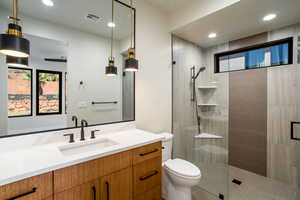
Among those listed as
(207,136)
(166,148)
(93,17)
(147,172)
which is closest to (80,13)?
(93,17)

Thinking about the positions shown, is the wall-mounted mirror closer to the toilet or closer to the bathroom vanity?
the bathroom vanity

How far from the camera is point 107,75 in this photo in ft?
5.88

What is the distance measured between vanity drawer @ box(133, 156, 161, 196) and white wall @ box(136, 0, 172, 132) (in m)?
0.67

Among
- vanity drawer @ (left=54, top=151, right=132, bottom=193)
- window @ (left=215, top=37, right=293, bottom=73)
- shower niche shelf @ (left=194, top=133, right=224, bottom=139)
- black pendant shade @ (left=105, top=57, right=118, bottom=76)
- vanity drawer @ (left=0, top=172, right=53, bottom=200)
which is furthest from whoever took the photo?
shower niche shelf @ (left=194, top=133, right=224, bottom=139)

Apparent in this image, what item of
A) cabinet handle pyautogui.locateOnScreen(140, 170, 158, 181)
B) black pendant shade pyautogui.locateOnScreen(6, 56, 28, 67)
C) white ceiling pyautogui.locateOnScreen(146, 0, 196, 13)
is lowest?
cabinet handle pyautogui.locateOnScreen(140, 170, 158, 181)

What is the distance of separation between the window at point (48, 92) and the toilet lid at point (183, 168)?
4.69ft

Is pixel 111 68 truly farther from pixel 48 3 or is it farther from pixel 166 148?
pixel 166 148

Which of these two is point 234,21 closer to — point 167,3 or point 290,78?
point 167,3

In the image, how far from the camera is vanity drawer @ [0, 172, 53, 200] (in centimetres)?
77

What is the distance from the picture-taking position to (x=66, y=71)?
1.50m

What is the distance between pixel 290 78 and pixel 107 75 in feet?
8.80

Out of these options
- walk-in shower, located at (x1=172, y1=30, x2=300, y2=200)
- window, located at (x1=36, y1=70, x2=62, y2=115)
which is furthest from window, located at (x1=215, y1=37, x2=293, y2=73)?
window, located at (x1=36, y1=70, x2=62, y2=115)

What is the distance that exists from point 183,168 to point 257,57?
7.63ft

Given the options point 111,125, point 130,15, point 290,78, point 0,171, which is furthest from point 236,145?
point 0,171
